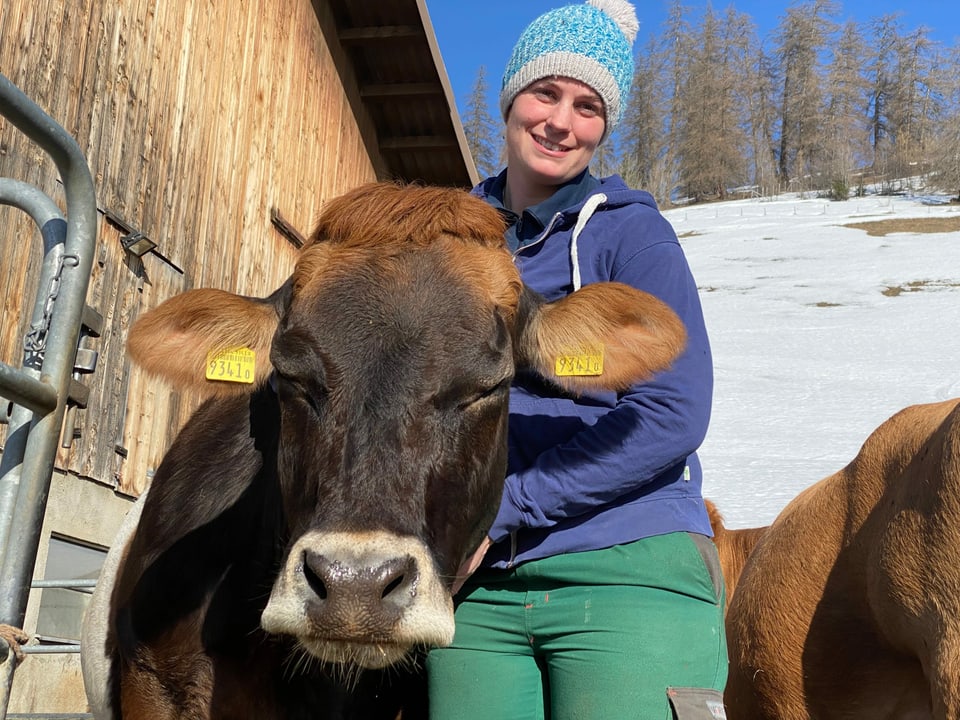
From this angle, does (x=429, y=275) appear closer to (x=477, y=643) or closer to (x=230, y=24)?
(x=477, y=643)

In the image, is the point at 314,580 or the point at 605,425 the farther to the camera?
the point at 605,425

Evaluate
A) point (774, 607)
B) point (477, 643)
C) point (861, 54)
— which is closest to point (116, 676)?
point (477, 643)

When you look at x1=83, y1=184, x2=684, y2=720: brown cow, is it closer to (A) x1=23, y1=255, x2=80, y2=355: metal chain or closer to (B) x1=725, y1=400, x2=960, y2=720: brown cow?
(A) x1=23, y1=255, x2=80, y2=355: metal chain

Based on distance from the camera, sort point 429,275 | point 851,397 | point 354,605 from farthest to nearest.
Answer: point 851,397 < point 429,275 < point 354,605

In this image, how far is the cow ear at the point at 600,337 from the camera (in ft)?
8.46

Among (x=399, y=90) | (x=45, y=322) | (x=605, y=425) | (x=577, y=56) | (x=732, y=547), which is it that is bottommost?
(x=732, y=547)

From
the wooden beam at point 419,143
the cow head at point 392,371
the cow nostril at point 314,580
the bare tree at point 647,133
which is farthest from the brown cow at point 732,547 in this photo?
the bare tree at point 647,133

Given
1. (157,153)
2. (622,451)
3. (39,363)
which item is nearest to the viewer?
(39,363)

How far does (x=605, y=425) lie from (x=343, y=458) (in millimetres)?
711

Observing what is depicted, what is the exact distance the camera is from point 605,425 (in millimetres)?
2498

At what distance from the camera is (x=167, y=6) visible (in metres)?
7.17

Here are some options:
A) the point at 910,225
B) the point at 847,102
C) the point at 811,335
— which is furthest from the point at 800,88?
the point at 811,335

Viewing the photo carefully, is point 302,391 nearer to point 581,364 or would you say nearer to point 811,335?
point 581,364

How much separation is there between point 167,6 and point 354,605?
6421mm
